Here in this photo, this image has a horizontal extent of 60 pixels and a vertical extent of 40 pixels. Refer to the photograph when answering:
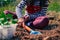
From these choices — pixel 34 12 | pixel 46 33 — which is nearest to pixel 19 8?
pixel 34 12

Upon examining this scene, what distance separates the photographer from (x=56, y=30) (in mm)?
3625

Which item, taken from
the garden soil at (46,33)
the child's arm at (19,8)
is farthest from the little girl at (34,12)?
the garden soil at (46,33)

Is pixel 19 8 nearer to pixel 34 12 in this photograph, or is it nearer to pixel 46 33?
pixel 34 12

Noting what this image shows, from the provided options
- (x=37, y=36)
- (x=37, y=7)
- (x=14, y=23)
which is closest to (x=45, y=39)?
(x=37, y=36)

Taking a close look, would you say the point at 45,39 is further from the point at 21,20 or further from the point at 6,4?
the point at 6,4

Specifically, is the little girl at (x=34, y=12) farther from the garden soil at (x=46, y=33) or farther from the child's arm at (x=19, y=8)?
the garden soil at (x=46, y=33)

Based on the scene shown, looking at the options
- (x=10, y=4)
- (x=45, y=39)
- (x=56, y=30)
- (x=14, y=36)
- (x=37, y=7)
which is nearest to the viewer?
(x=45, y=39)

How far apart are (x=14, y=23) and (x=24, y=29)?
414 mm

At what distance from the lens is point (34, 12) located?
13.2 ft

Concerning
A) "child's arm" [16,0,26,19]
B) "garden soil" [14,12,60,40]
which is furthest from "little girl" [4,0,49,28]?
"garden soil" [14,12,60,40]

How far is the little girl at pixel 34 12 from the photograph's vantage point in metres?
3.80

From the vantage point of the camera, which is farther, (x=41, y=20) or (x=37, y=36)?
(x=41, y=20)

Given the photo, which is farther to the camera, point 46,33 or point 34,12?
point 34,12

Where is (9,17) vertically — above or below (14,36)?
above
